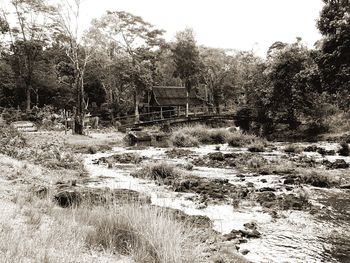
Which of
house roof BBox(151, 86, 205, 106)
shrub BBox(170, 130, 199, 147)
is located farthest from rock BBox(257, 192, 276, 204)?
house roof BBox(151, 86, 205, 106)

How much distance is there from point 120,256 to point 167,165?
929cm

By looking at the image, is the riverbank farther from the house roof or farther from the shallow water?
the house roof

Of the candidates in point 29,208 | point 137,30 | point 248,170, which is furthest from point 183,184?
point 137,30

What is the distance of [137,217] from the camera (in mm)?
5426

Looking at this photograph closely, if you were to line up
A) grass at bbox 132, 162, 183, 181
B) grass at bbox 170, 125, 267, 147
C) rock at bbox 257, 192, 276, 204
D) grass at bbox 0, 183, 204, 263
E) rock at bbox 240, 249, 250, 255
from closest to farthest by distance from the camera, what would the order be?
grass at bbox 0, 183, 204, 263, rock at bbox 240, 249, 250, 255, rock at bbox 257, 192, 276, 204, grass at bbox 132, 162, 183, 181, grass at bbox 170, 125, 267, 147

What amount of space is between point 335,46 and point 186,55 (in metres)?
28.2

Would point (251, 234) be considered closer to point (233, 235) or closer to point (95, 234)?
point (233, 235)

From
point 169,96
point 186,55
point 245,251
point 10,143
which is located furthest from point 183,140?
point 186,55

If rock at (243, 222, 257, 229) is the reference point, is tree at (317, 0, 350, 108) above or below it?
above

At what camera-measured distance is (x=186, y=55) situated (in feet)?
160

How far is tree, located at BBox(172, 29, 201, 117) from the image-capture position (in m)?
48.8

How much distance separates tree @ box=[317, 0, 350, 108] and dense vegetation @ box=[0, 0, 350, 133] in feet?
0.21

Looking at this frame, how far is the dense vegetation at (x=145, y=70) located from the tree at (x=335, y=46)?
6 cm

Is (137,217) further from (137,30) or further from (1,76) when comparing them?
(137,30)
